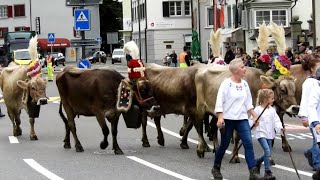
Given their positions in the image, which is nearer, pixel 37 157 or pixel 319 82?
pixel 319 82

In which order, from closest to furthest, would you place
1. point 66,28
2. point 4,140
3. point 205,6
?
point 4,140 → point 205,6 → point 66,28

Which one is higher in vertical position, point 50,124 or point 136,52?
point 136,52

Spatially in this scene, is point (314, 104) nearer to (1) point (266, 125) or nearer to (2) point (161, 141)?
(1) point (266, 125)

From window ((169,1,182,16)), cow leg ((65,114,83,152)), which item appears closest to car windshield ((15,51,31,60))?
window ((169,1,182,16))

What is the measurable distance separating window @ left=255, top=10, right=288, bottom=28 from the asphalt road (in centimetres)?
3058

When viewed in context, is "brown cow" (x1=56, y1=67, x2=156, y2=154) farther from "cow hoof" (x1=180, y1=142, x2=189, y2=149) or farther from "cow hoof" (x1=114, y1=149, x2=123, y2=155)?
"cow hoof" (x1=180, y1=142, x2=189, y2=149)

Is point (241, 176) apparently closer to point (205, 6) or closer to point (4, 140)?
point (4, 140)

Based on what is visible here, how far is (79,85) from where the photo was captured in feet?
55.4

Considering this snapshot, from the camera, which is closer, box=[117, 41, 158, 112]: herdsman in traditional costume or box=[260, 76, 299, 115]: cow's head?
box=[260, 76, 299, 115]: cow's head

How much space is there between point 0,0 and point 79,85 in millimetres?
93084

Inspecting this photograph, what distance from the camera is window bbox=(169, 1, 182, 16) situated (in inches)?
3184

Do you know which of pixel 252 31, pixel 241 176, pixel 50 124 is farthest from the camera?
pixel 252 31

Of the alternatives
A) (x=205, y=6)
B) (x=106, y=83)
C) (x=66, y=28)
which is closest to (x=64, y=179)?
(x=106, y=83)

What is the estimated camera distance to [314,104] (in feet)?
39.4
